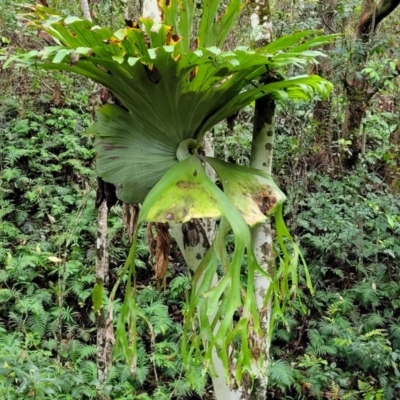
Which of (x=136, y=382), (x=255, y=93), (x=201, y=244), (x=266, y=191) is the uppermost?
(x=255, y=93)

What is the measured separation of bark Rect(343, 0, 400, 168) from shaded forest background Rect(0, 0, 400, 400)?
0.05 ft

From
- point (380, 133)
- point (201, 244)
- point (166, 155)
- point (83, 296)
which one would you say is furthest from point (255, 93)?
point (380, 133)

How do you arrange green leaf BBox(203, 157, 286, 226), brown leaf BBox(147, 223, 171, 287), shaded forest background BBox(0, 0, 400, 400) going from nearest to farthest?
green leaf BBox(203, 157, 286, 226) < brown leaf BBox(147, 223, 171, 287) < shaded forest background BBox(0, 0, 400, 400)

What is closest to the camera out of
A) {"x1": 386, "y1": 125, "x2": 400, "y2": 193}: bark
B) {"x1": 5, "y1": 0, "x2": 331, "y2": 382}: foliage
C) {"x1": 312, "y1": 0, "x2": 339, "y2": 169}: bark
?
{"x1": 5, "y1": 0, "x2": 331, "y2": 382}: foliage

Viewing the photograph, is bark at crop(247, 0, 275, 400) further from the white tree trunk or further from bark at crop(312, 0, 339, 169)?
bark at crop(312, 0, 339, 169)

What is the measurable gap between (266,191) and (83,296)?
3.03 meters

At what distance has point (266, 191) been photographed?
1.59 metres

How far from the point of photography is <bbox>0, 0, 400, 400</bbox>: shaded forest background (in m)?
3.70

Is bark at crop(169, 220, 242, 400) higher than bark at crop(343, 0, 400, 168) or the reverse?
the reverse

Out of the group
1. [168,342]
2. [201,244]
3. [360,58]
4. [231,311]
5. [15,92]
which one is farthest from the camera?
[15,92]

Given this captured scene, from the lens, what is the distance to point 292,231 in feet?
15.1

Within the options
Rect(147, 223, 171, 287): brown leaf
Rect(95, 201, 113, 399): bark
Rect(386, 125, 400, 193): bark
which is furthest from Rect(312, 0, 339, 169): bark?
Rect(147, 223, 171, 287): brown leaf

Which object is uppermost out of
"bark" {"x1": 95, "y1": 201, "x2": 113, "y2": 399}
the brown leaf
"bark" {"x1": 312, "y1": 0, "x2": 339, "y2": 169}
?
"bark" {"x1": 312, "y1": 0, "x2": 339, "y2": 169}

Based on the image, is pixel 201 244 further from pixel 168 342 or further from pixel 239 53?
pixel 168 342
